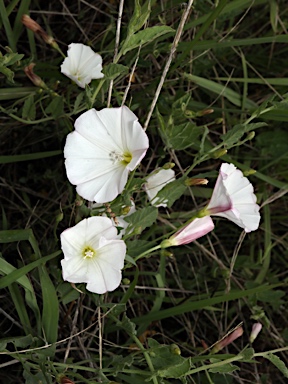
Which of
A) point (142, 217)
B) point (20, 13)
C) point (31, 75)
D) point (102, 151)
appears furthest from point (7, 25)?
point (142, 217)

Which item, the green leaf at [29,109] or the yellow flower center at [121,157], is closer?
the yellow flower center at [121,157]

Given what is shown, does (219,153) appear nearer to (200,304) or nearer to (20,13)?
(200,304)

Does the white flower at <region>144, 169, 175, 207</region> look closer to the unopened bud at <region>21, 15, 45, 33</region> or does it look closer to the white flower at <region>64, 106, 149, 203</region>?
the white flower at <region>64, 106, 149, 203</region>

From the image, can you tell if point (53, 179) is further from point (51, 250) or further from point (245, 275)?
point (245, 275)

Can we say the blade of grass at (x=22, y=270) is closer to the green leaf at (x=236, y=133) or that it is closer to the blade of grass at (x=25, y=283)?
the blade of grass at (x=25, y=283)

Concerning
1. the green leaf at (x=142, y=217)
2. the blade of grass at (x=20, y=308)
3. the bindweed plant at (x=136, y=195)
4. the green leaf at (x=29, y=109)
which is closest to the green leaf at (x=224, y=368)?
the bindweed plant at (x=136, y=195)

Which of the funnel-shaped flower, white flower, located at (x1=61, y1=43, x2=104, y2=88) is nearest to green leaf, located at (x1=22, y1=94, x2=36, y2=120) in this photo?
white flower, located at (x1=61, y1=43, x2=104, y2=88)
